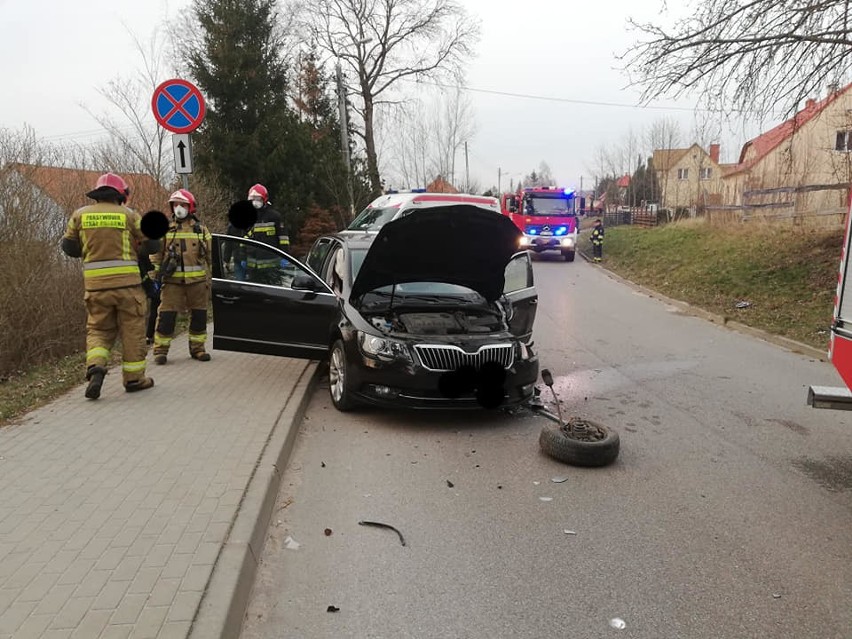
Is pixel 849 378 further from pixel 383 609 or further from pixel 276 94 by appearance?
pixel 276 94

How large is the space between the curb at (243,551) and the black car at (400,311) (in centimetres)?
100

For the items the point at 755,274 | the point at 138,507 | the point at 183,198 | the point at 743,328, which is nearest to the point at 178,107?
the point at 183,198

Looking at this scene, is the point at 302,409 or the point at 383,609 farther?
the point at 302,409

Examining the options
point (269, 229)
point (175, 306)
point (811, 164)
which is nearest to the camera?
point (175, 306)

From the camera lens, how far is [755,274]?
13547 millimetres

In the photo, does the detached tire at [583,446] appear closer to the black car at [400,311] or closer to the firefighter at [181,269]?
the black car at [400,311]

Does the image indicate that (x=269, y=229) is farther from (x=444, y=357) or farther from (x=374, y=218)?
(x=444, y=357)

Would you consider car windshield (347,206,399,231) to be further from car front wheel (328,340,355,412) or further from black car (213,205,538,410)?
car front wheel (328,340,355,412)

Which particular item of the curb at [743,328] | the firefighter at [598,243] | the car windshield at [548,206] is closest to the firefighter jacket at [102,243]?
the curb at [743,328]

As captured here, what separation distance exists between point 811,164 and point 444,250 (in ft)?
69.3

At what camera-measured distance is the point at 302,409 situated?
18.7 ft

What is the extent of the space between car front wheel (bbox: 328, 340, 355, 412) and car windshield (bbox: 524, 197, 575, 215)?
19433 millimetres

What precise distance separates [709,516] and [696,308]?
31.4ft

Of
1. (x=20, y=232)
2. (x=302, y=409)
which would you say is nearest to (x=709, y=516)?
(x=302, y=409)
